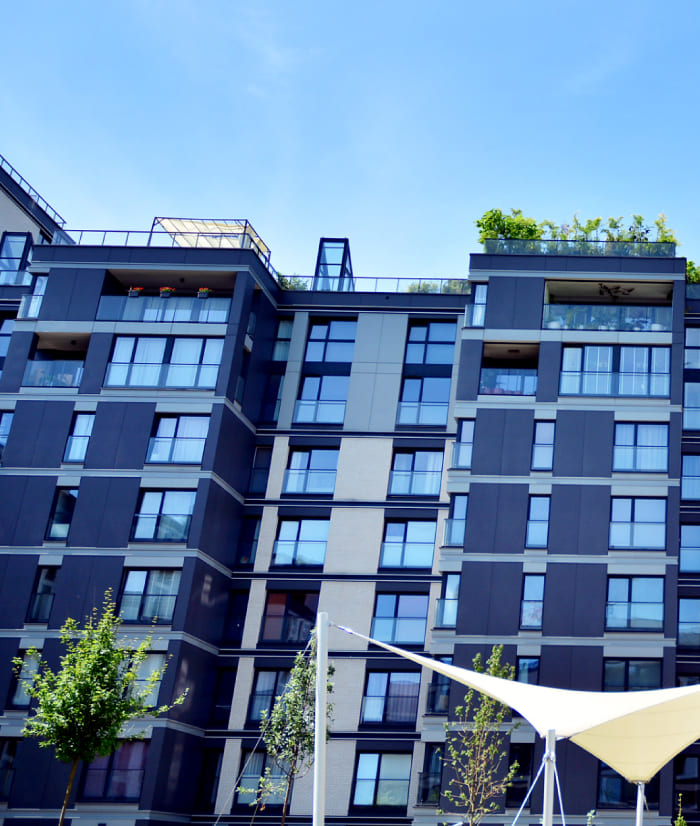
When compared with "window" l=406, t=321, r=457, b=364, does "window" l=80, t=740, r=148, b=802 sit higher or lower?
lower

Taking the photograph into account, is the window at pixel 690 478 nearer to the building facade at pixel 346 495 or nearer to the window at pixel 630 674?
the building facade at pixel 346 495

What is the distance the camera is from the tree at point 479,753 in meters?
32.3

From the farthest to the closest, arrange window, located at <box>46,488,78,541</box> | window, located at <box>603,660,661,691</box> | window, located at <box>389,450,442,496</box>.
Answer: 1. window, located at <box>389,450,442,496</box>
2. window, located at <box>46,488,78,541</box>
3. window, located at <box>603,660,661,691</box>

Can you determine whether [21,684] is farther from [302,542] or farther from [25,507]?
[302,542]

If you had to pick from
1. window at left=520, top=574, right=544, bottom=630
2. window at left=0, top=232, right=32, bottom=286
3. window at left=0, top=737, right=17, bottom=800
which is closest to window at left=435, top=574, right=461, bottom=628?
window at left=520, top=574, right=544, bottom=630

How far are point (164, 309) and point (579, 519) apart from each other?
49.4 feet

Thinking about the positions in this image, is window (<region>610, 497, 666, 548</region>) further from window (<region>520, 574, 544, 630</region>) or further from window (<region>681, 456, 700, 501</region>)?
window (<region>681, 456, 700, 501</region>)

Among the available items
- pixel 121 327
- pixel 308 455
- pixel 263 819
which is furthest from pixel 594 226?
pixel 263 819

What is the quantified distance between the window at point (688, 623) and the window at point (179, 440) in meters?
15.7

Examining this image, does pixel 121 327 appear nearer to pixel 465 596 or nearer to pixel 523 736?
pixel 465 596

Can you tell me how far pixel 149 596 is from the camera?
36625mm

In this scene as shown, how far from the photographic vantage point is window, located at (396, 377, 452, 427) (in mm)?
40625

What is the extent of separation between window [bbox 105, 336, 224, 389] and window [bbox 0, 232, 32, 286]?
20.4 ft

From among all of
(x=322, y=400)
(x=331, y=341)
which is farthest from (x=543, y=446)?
(x=331, y=341)
